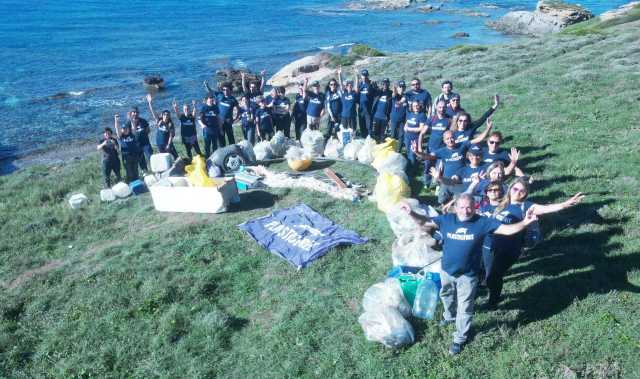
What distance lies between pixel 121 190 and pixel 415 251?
26.2 ft

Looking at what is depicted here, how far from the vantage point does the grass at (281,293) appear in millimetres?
5695

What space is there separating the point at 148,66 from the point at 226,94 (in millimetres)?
33577

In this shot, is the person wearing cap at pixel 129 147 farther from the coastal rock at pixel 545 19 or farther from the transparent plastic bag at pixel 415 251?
the coastal rock at pixel 545 19

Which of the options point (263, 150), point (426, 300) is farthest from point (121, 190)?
point (426, 300)

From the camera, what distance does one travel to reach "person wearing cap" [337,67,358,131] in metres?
13.2

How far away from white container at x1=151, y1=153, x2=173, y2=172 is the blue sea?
12900 mm

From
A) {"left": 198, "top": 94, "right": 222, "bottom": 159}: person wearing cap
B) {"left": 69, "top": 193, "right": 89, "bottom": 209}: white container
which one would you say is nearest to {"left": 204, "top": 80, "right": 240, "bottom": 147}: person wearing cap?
{"left": 198, "top": 94, "right": 222, "bottom": 159}: person wearing cap

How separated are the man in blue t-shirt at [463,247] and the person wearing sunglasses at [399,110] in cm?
689

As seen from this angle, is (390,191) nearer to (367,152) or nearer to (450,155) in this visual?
(450,155)

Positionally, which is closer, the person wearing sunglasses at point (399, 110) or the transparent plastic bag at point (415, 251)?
the transparent plastic bag at point (415, 251)

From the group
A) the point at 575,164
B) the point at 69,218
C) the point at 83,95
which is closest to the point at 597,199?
the point at 575,164

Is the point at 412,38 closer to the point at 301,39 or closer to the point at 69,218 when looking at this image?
the point at 301,39

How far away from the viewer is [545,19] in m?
54.9

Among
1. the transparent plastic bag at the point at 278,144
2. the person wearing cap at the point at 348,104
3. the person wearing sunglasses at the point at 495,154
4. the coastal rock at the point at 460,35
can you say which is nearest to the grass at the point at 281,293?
the person wearing sunglasses at the point at 495,154
